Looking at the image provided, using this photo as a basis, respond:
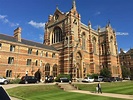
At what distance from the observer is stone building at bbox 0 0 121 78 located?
3873 cm

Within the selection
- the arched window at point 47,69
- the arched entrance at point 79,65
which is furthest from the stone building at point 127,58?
the arched window at point 47,69

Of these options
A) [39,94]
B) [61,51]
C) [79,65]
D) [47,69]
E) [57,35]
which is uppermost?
[57,35]

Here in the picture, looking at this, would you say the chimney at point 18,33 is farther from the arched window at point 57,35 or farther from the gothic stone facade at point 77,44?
the arched window at point 57,35

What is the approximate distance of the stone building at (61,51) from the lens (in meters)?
A: 38.7

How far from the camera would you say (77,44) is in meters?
51.5

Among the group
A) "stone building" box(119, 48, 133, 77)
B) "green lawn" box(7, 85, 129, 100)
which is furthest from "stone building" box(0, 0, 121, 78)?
"stone building" box(119, 48, 133, 77)

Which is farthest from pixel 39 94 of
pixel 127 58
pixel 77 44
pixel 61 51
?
pixel 127 58

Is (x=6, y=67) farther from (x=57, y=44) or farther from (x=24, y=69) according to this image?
(x=57, y=44)

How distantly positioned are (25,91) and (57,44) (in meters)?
33.8

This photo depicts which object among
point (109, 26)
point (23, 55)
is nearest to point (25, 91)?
point (23, 55)

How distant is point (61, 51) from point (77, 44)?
638cm

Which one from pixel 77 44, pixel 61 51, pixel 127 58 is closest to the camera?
pixel 77 44

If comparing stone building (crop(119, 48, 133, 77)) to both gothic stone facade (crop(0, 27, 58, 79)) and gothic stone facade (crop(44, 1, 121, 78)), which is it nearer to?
gothic stone facade (crop(44, 1, 121, 78))

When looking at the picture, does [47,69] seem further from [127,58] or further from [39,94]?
[127,58]
